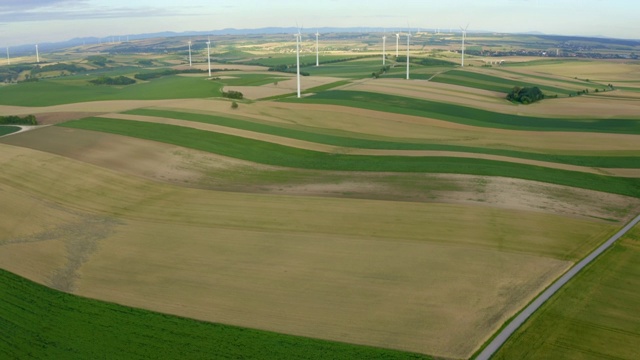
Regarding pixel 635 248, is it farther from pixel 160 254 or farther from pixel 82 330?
pixel 82 330

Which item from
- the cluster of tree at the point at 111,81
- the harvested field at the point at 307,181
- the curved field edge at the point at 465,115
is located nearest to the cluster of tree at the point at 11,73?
the cluster of tree at the point at 111,81

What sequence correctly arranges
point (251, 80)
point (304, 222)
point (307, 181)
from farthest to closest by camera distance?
point (251, 80) < point (307, 181) < point (304, 222)

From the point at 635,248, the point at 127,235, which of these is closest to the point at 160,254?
the point at 127,235

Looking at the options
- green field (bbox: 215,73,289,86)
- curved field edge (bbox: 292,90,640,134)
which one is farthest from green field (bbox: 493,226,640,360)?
green field (bbox: 215,73,289,86)

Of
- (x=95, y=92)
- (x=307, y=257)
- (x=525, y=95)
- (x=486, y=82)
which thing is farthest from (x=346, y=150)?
(x=95, y=92)

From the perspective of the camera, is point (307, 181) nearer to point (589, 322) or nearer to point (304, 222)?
point (304, 222)

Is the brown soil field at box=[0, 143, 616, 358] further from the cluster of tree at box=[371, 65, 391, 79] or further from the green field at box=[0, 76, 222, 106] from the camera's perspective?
the cluster of tree at box=[371, 65, 391, 79]
